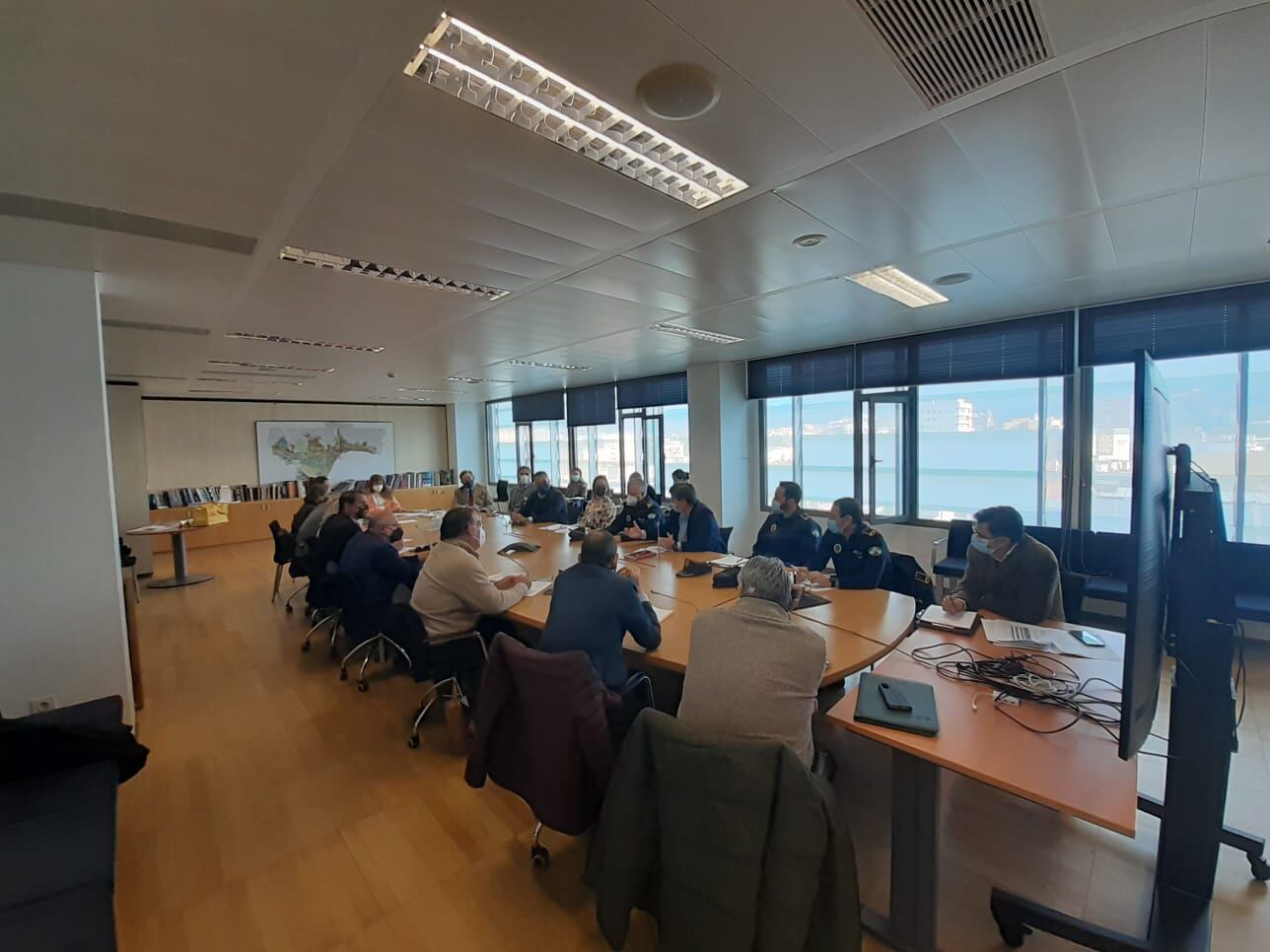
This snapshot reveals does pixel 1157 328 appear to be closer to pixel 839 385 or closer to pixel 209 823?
pixel 839 385

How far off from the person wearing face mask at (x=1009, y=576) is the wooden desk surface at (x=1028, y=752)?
0.80 m

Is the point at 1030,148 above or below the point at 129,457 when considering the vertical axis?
above

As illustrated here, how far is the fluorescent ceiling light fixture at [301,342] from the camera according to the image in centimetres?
488

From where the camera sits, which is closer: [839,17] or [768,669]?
[839,17]

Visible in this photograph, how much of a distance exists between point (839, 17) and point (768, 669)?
1.84 meters

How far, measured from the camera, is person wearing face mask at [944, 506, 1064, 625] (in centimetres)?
277

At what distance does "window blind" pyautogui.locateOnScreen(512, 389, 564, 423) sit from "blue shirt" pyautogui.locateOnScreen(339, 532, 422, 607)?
7.22 meters

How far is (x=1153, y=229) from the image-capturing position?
2797 millimetres

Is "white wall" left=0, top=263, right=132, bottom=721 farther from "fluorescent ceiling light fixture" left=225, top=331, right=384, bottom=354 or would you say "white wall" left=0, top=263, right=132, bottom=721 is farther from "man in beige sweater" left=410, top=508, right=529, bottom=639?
"fluorescent ceiling light fixture" left=225, top=331, right=384, bottom=354

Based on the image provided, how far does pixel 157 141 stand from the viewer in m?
1.74

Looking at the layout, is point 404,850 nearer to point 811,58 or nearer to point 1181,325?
point 811,58

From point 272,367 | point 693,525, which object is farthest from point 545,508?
point 272,367

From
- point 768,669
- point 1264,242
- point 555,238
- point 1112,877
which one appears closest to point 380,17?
point 555,238

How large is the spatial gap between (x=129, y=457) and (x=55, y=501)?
262 inches
